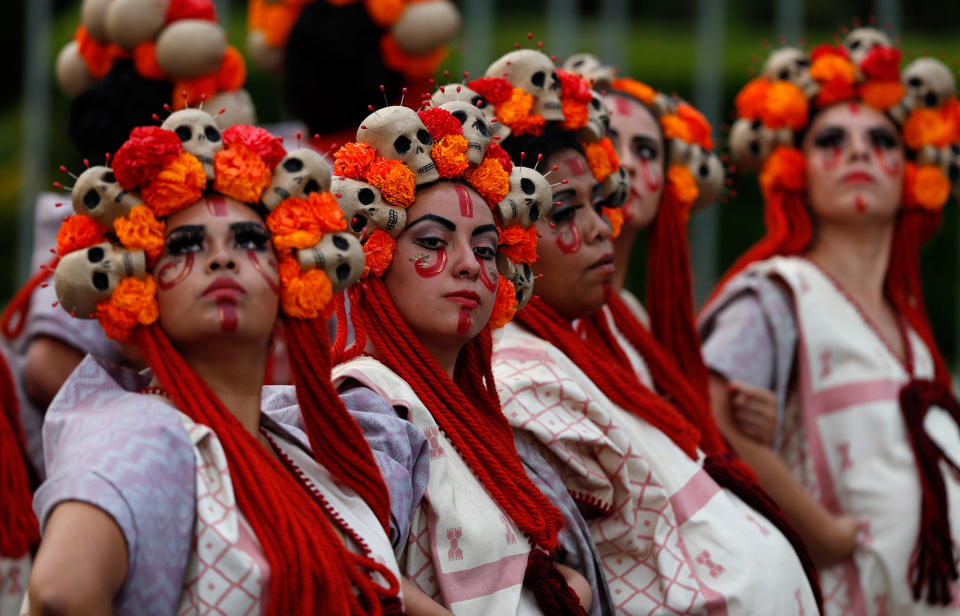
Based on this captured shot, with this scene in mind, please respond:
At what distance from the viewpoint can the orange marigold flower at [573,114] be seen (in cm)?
319

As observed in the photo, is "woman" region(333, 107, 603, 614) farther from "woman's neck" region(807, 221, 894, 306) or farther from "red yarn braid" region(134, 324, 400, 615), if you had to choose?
"woman's neck" region(807, 221, 894, 306)

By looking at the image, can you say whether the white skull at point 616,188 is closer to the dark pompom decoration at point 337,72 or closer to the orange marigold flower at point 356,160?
the orange marigold flower at point 356,160

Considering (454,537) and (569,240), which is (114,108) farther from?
(454,537)

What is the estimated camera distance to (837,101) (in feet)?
14.3

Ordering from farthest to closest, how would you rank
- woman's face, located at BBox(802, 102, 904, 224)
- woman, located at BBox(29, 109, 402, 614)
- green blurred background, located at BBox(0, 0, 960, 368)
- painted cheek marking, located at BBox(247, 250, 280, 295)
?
green blurred background, located at BBox(0, 0, 960, 368)
woman's face, located at BBox(802, 102, 904, 224)
painted cheek marking, located at BBox(247, 250, 280, 295)
woman, located at BBox(29, 109, 402, 614)

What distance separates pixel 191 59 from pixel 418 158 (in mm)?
1277

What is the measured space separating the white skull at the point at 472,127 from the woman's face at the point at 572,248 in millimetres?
335

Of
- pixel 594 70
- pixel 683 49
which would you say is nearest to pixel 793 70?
pixel 594 70

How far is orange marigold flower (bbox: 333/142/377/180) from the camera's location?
8.94 feet

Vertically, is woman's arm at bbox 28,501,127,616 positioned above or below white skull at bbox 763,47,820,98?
below

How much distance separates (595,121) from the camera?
3285 millimetres

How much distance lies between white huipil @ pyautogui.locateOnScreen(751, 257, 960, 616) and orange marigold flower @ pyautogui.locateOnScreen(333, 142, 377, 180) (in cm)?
180

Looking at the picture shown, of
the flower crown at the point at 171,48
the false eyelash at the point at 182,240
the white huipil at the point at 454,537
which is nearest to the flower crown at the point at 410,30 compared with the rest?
the flower crown at the point at 171,48

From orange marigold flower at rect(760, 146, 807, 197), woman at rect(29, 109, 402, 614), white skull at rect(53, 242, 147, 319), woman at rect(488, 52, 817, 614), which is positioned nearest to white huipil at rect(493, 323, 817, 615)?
woman at rect(488, 52, 817, 614)
